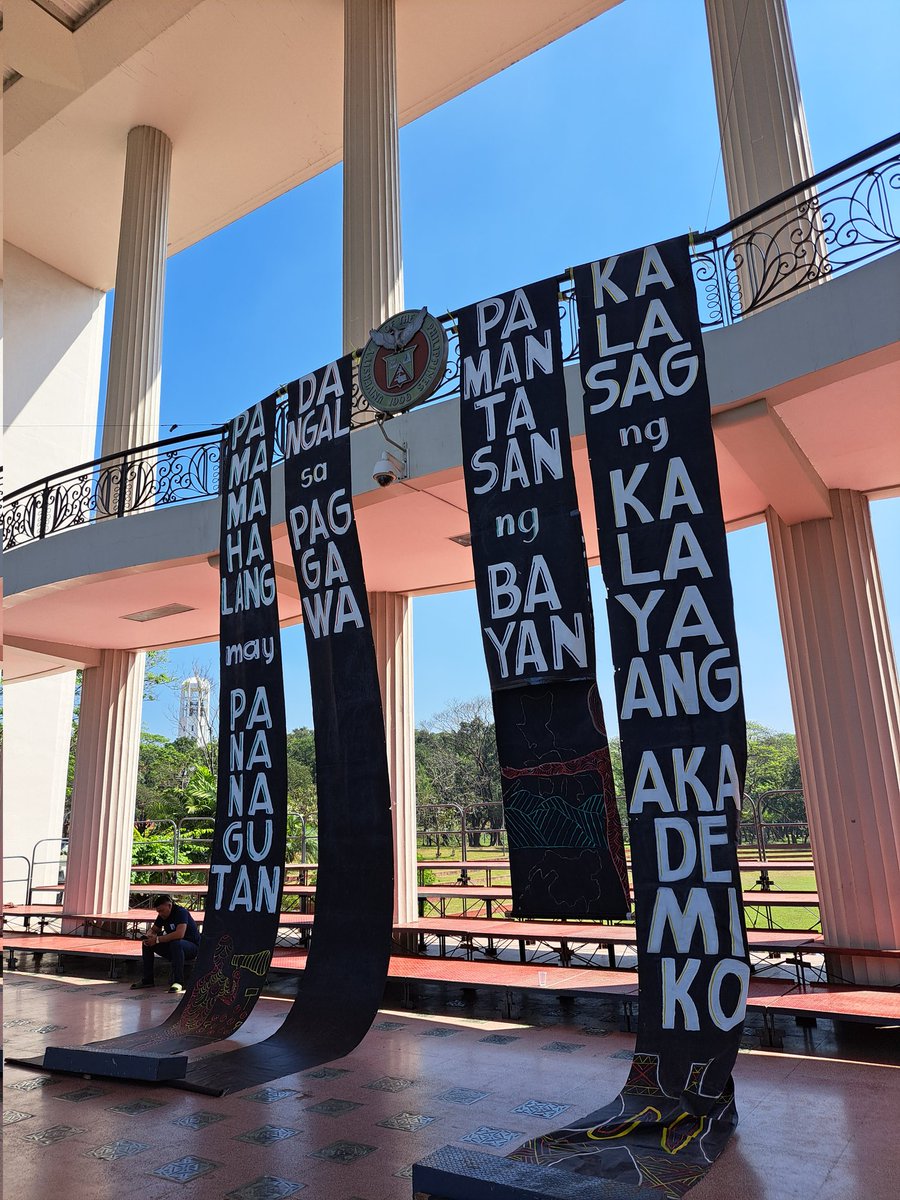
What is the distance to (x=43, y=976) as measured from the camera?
10.7 metres

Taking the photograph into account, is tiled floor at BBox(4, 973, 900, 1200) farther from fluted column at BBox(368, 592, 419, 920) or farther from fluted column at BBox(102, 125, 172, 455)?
fluted column at BBox(102, 125, 172, 455)

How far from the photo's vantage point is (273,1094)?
544cm

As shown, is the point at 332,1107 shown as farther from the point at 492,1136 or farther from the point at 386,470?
the point at 386,470

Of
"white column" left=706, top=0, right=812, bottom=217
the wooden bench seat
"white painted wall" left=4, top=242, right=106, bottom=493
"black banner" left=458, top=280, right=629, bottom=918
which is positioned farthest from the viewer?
"white painted wall" left=4, top=242, right=106, bottom=493

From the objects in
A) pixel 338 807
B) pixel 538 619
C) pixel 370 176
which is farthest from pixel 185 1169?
pixel 370 176

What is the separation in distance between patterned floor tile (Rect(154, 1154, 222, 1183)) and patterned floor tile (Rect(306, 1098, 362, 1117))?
2.82 feet

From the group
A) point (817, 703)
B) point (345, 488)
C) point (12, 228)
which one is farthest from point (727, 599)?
point (12, 228)

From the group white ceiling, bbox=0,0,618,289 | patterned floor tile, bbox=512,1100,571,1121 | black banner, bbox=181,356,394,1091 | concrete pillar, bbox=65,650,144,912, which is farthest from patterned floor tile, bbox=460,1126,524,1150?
white ceiling, bbox=0,0,618,289

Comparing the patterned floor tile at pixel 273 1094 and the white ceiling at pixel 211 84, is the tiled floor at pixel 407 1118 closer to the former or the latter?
the patterned floor tile at pixel 273 1094

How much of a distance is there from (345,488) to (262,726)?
182cm

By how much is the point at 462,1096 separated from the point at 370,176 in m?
9.42

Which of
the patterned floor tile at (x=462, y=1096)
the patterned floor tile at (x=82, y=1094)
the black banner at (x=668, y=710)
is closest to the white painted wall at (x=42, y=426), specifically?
the patterned floor tile at (x=82, y=1094)

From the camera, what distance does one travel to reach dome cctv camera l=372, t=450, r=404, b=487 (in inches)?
283

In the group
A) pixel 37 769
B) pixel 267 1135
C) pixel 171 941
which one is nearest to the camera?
pixel 267 1135
